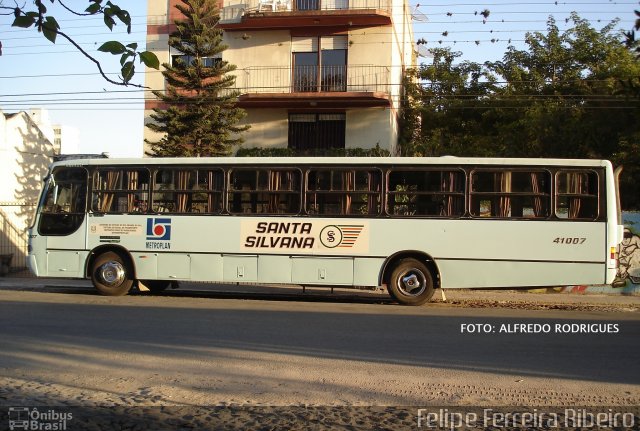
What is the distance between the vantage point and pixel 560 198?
43.5 ft

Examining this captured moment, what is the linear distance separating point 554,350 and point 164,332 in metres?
5.77

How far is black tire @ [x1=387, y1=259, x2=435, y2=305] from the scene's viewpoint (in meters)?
13.5

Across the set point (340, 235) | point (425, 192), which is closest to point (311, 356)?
point (340, 235)

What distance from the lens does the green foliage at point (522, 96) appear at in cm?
2397

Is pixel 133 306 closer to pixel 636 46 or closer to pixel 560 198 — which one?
pixel 560 198

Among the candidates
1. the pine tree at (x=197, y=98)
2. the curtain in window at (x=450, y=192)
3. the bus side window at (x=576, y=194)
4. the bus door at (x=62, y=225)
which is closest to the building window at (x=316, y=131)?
the pine tree at (x=197, y=98)

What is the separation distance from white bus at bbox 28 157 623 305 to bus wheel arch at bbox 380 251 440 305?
0.9 inches

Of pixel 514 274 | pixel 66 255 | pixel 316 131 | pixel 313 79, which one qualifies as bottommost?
pixel 514 274

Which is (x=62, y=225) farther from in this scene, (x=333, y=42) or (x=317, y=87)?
(x=333, y=42)

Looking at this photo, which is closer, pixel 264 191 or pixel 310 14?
pixel 264 191

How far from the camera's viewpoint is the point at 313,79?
25.2 metres

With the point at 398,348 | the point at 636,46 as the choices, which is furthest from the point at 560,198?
the point at 636,46

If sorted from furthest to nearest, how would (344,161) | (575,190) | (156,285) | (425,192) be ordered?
(156,285)
(344,161)
(425,192)
(575,190)

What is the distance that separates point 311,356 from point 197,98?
16.3m
